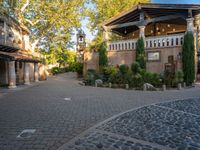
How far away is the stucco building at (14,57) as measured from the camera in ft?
49.8

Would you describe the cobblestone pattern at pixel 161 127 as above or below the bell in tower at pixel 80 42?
below

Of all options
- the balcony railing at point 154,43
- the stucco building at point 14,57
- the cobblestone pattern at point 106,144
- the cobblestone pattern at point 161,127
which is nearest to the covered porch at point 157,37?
the balcony railing at point 154,43

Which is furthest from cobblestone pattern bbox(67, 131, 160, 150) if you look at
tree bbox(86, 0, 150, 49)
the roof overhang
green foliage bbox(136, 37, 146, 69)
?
tree bbox(86, 0, 150, 49)

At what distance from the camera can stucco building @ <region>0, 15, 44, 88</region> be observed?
49.8 feet

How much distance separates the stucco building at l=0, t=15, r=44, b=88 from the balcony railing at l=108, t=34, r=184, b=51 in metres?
8.04

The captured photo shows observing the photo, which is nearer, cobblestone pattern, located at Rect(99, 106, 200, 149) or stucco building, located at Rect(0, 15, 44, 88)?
cobblestone pattern, located at Rect(99, 106, 200, 149)

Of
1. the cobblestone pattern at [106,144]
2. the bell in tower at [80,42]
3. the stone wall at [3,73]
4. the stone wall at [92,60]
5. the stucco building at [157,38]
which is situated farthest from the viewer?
the bell in tower at [80,42]

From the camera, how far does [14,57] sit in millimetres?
14914

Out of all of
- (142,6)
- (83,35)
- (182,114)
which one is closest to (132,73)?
(142,6)

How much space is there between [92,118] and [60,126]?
1133 mm

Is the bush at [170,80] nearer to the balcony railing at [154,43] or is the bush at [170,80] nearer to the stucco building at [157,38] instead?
the stucco building at [157,38]

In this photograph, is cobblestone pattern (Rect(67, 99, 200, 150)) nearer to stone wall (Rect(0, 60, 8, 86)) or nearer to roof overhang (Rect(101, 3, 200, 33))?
roof overhang (Rect(101, 3, 200, 33))

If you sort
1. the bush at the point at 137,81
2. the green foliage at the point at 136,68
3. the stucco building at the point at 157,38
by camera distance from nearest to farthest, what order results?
the bush at the point at 137,81
the green foliage at the point at 136,68
the stucco building at the point at 157,38

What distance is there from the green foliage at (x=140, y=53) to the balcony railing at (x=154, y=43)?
23.0 inches
